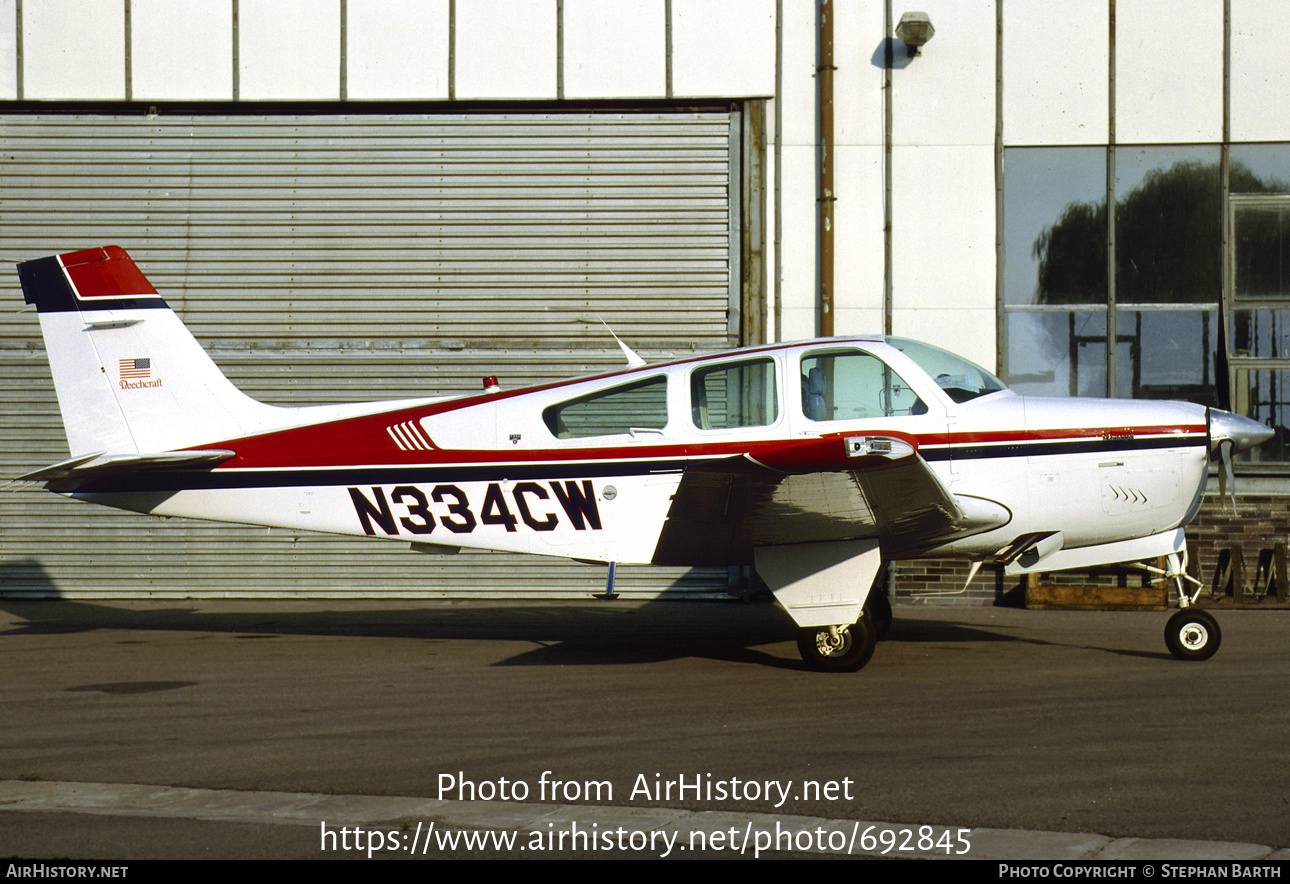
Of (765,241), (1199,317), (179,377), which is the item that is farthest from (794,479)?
(1199,317)

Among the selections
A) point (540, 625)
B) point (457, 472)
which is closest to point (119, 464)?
point (457, 472)

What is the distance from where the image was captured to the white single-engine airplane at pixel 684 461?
748cm

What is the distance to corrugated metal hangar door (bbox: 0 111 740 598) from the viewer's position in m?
12.7

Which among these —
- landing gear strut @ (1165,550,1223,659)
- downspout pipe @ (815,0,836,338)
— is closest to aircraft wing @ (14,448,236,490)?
downspout pipe @ (815,0,836,338)

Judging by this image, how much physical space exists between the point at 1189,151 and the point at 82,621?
1233cm

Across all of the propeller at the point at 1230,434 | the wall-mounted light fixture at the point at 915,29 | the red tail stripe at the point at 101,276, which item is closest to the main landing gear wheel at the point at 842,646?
the propeller at the point at 1230,434

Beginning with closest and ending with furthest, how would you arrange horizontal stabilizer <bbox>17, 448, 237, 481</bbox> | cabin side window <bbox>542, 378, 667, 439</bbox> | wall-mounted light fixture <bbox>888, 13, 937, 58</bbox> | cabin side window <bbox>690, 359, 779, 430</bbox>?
1. cabin side window <bbox>690, 359, 779, 430</bbox>
2. cabin side window <bbox>542, 378, 667, 439</bbox>
3. horizontal stabilizer <bbox>17, 448, 237, 481</bbox>
4. wall-mounted light fixture <bbox>888, 13, 937, 58</bbox>

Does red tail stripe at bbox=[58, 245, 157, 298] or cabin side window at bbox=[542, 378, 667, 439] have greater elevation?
red tail stripe at bbox=[58, 245, 157, 298]

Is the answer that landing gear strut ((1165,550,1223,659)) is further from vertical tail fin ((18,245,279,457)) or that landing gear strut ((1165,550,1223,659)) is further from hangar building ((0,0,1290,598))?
vertical tail fin ((18,245,279,457))

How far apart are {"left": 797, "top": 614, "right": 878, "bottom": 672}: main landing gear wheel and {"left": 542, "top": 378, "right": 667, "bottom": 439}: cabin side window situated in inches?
71.2

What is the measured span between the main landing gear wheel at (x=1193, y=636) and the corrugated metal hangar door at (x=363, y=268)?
234 inches

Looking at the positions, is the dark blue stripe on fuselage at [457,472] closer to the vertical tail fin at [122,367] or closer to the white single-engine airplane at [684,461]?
the white single-engine airplane at [684,461]

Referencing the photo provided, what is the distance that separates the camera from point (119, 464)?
26.9 ft

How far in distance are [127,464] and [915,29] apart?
28.8 feet
